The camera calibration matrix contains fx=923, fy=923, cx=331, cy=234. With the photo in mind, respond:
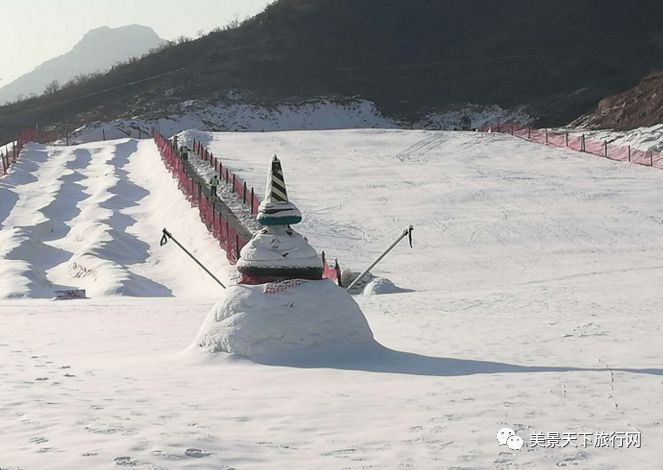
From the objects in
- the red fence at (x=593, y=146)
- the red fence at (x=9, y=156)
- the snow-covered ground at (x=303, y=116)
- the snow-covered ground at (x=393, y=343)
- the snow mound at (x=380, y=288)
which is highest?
the snow-covered ground at (x=303, y=116)

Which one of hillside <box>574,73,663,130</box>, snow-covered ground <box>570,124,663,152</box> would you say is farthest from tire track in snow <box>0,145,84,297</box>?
hillside <box>574,73,663,130</box>

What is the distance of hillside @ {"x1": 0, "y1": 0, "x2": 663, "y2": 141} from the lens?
8250cm

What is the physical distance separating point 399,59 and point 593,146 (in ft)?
188

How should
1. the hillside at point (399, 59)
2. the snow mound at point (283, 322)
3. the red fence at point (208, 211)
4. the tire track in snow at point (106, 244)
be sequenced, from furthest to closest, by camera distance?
1. the hillside at point (399, 59)
2. the red fence at point (208, 211)
3. the tire track in snow at point (106, 244)
4. the snow mound at point (283, 322)

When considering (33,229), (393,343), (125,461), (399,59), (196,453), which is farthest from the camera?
(399,59)

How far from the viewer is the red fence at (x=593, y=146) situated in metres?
36.8

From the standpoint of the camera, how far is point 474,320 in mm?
14117

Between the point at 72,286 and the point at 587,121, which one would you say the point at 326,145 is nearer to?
the point at 587,121

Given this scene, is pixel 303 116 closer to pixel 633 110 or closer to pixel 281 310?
pixel 633 110

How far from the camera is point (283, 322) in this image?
10.1 meters

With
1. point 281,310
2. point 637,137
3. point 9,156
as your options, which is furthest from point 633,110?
point 281,310

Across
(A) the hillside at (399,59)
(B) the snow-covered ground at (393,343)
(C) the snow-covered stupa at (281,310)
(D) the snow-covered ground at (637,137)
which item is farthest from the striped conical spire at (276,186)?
(A) the hillside at (399,59)

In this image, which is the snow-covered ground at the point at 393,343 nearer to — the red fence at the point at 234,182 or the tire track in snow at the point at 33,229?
the tire track in snow at the point at 33,229

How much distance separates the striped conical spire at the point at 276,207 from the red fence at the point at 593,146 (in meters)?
27.1
